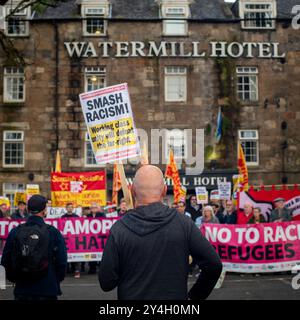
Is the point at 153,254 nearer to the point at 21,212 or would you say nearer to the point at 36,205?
the point at 36,205

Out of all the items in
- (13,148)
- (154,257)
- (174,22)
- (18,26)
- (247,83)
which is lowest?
(154,257)

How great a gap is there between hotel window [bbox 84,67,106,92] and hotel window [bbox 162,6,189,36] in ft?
12.0

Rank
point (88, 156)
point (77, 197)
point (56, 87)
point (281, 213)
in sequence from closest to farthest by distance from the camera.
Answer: point (281, 213) → point (77, 197) → point (56, 87) → point (88, 156)

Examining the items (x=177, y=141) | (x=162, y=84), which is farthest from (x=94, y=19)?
(x=177, y=141)

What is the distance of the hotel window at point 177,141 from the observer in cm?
2827

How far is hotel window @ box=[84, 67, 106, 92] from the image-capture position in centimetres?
2850

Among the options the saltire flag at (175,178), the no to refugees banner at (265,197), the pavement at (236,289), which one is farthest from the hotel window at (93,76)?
the pavement at (236,289)

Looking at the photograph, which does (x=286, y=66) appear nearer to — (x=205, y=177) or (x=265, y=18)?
(x=265, y=18)

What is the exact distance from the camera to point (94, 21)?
2884cm

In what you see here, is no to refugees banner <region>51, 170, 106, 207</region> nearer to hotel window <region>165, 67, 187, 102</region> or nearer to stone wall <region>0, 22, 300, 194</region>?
stone wall <region>0, 22, 300, 194</region>

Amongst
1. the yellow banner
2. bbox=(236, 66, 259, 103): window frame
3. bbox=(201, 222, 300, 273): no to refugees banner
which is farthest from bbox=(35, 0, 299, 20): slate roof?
bbox=(201, 222, 300, 273): no to refugees banner

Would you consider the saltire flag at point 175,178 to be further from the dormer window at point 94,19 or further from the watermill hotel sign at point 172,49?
the dormer window at point 94,19

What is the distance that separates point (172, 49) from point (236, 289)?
1874 centimetres

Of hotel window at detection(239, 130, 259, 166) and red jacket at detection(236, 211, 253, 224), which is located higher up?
hotel window at detection(239, 130, 259, 166)
